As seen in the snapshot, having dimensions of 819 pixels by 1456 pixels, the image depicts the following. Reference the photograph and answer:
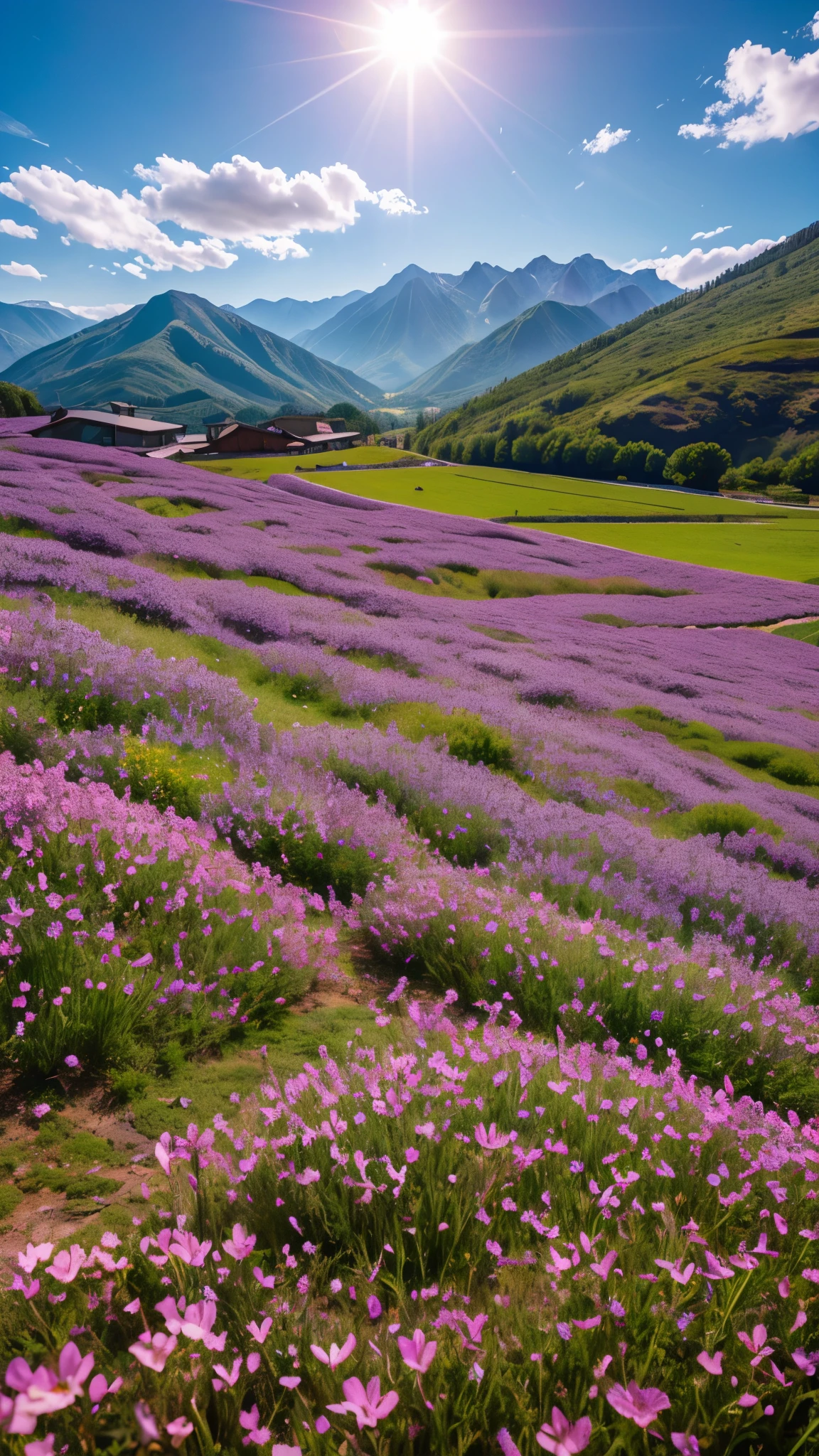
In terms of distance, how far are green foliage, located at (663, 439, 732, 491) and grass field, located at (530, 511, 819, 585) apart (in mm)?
57596

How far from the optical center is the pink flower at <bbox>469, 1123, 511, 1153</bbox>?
270 cm

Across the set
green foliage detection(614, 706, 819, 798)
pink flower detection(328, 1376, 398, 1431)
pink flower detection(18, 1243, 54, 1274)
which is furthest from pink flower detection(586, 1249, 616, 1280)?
green foliage detection(614, 706, 819, 798)

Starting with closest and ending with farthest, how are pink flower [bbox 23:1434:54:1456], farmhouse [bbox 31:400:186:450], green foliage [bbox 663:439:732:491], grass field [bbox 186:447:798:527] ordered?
pink flower [bbox 23:1434:54:1456] < grass field [bbox 186:447:798:527] < farmhouse [bbox 31:400:186:450] < green foliage [bbox 663:439:732:491]

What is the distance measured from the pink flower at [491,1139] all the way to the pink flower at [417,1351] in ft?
2.82

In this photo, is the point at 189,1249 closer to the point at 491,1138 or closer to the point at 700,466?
the point at 491,1138

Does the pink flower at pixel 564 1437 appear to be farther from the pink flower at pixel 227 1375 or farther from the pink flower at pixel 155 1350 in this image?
the pink flower at pixel 155 1350

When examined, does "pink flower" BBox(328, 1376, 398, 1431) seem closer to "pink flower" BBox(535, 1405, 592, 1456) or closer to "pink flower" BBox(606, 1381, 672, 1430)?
"pink flower" BBox(535, 1405, 592, 1456)

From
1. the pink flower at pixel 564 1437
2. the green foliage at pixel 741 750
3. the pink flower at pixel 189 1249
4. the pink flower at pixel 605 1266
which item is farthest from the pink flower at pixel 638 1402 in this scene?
the green foliage at pixel 741 750

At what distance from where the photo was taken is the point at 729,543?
2482 inches

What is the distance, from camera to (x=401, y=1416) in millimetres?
1846

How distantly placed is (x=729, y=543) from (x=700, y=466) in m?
77.4

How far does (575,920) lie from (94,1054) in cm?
360

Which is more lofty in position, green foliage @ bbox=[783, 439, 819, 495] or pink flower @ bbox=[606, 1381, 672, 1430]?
green foliage @ bbox=[783, 439, 819, 495]

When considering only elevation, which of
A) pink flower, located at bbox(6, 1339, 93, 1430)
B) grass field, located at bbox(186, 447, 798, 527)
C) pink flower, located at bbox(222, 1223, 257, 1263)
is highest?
grass field, located at bbox(186, 447, 798, 527)
